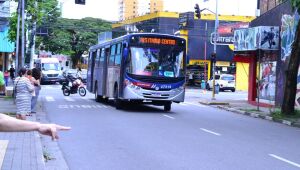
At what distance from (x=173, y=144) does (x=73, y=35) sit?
76461 mm

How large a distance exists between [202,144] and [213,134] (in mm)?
2392

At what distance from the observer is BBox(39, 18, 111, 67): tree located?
265 ft

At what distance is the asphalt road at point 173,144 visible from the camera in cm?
1020

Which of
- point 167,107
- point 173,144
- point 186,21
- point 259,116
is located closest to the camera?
point 173,144

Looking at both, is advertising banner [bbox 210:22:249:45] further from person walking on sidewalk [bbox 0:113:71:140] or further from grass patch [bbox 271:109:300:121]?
person walking on sidewalk [bbox 0:113:71:140]

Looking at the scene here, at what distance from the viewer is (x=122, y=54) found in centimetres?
2316

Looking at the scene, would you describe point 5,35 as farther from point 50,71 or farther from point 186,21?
point 186,21

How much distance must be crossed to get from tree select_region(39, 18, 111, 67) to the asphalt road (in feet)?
199

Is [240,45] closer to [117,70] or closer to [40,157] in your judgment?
[117,70]

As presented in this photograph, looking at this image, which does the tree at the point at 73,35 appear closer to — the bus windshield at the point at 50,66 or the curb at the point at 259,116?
the bus windshield at the point at 50,66

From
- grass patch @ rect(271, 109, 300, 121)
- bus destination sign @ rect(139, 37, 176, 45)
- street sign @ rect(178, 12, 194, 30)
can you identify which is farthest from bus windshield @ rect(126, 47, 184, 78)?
street sign @ rect(178, 12, 194, 30)

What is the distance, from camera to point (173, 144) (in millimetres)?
12789

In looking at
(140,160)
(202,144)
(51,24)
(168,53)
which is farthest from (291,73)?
(51,24)

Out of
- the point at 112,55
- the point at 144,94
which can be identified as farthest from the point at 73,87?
the point at 144,94
